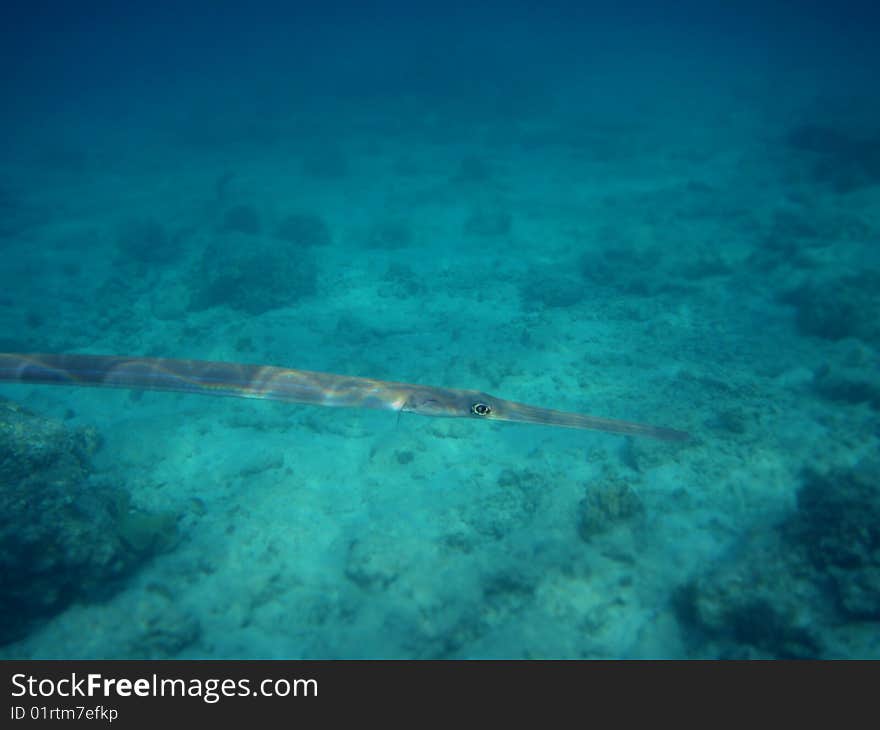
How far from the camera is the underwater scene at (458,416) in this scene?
5.03m

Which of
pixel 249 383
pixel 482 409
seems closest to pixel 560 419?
pixel 482 409

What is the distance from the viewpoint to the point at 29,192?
2672cm

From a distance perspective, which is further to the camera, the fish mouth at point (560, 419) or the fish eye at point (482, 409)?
the fish eye at point (482, 409)

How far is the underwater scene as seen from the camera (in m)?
5.03

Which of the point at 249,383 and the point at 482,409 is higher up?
the point at 482,409

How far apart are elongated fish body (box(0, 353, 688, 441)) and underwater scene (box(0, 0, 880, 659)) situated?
1.4 inches

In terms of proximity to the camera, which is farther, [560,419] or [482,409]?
[482,409]

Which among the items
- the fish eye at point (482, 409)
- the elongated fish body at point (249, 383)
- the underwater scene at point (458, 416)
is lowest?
the underwater scene at point (458, 416)

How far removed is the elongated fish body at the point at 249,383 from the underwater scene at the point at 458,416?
35 mm

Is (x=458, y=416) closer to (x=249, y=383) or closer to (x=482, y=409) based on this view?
(x=482, y=409)

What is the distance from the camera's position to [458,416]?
15.3 feet

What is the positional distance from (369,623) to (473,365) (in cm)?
567

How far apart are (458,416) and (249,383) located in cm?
236
